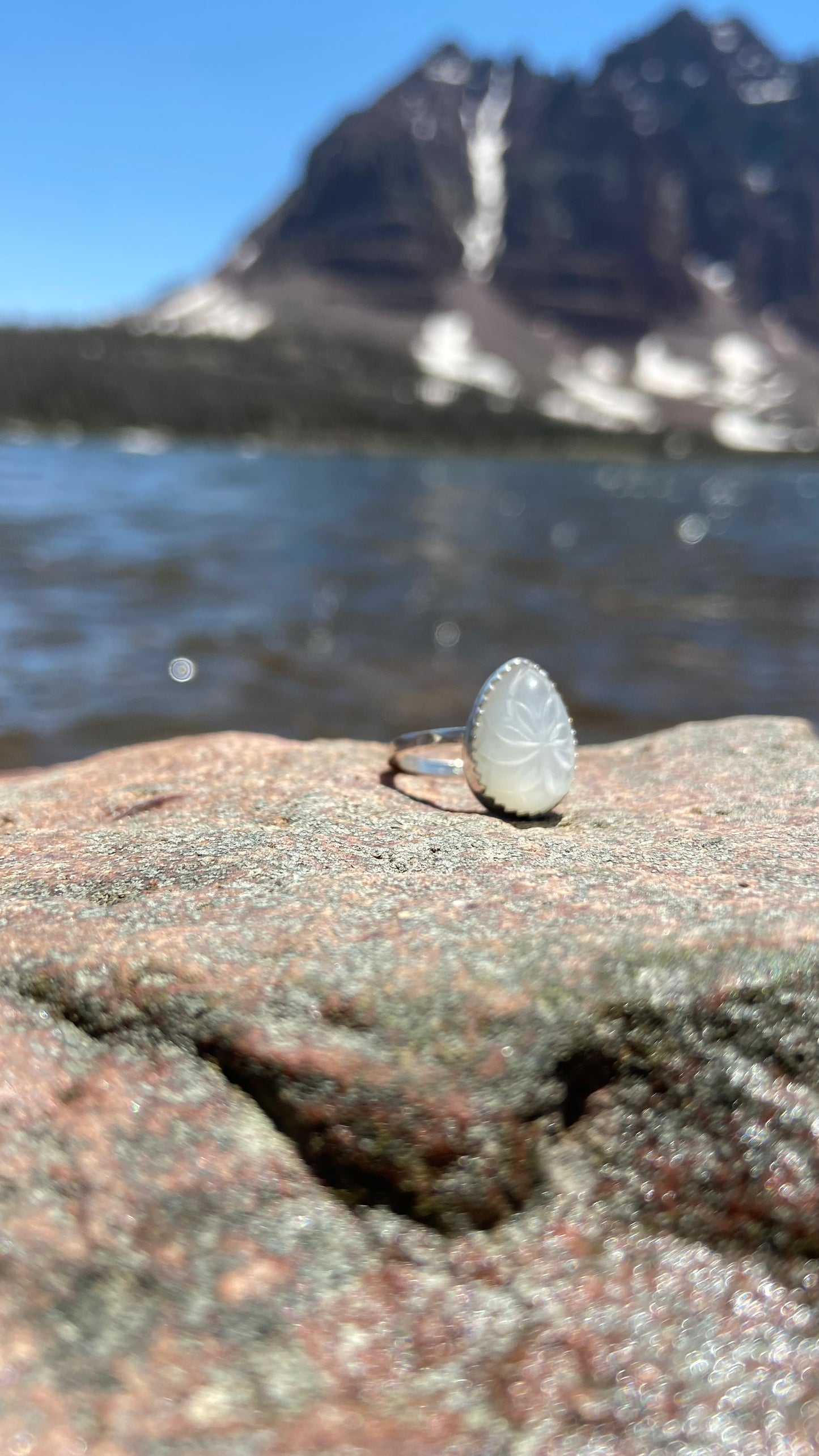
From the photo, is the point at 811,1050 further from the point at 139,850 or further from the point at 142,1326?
→ the point at 139,850

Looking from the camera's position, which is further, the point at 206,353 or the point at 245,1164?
the point at 206,353

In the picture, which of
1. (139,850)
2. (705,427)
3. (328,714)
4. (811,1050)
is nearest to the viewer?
(811,1050)

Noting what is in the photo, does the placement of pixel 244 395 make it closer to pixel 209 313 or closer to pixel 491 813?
pixel 209 313

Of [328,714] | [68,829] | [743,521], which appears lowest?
[743,521]

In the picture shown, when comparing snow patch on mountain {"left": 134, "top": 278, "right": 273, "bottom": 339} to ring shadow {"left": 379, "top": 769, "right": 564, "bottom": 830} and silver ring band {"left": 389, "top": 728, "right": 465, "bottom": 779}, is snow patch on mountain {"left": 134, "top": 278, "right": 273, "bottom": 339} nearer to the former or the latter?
silver ring band {"left": 389, "top": 728, "right": 465, "bottom": 779}

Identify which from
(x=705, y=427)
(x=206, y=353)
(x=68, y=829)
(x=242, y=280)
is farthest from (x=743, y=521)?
(x=242, y=280)

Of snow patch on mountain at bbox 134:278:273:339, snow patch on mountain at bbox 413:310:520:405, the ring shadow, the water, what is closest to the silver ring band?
the ring shadow

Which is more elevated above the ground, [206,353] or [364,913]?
[364,913]
